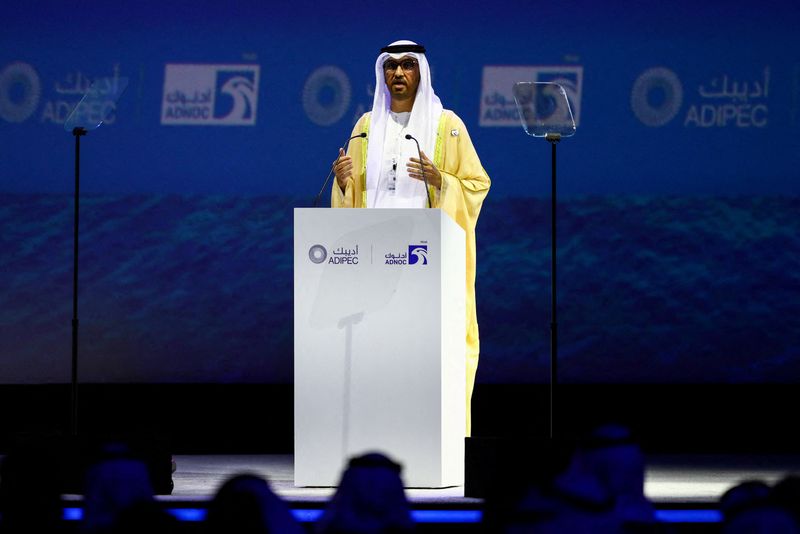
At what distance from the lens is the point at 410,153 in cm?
535

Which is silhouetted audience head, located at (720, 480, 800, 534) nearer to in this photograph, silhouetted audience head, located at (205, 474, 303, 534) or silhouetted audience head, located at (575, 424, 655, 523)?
silhouetted audience head, located at (575, 424, 655, 523)

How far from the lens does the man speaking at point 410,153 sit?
532 cm

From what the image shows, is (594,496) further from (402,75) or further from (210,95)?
(210,95)

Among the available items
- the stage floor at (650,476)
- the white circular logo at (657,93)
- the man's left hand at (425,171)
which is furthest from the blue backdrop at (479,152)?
the man's left hand at (425,171)

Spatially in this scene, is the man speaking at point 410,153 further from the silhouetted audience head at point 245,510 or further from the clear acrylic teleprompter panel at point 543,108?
the silhouetted audience head at point 245,510

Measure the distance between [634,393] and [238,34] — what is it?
293 centimetres

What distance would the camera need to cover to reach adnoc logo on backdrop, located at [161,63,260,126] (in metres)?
7.92

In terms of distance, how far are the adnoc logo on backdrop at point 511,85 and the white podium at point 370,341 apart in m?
3.28

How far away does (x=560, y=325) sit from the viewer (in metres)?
7.80

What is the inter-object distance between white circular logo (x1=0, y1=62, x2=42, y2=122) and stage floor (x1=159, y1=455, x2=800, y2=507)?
7.27 ft

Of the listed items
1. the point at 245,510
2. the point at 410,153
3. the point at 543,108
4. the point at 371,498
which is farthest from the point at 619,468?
the point at 543,108

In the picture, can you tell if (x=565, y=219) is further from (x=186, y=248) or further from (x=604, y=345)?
(x=186, y=248)

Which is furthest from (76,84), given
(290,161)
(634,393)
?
(634,393)

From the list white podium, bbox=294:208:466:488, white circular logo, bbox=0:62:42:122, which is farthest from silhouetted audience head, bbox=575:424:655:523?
white circular logo, bbox=0:62:42:122
